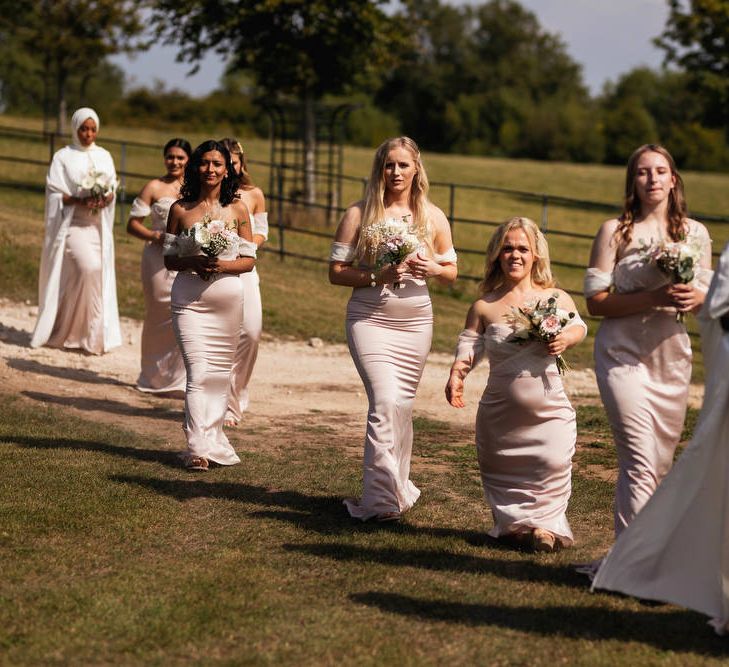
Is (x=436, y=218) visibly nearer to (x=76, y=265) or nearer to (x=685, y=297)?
(x=685, y=297)

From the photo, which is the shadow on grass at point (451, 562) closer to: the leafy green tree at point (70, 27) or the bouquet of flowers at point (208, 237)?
the bouquet of flowers at point (208, 237)

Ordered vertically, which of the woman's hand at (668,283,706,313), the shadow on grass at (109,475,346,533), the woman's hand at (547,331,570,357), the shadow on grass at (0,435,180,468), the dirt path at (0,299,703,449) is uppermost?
the woman's hand at (668,283,706,313)

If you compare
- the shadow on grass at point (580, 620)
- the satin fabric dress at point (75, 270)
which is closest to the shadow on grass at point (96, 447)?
the shadow on grass at point (580, 620)

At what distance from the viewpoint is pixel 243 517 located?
804 centimetres

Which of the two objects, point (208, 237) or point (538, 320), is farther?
point (208, 237)

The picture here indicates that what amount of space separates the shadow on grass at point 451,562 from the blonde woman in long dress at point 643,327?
418mm

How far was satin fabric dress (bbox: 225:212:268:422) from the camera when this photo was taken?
437 inches

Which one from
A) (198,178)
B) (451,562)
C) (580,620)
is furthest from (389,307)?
(580,620)

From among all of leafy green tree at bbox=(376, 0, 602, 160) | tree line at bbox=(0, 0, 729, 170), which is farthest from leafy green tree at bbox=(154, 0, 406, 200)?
leafy green tree at bbox=(376, 0, 602, 160)

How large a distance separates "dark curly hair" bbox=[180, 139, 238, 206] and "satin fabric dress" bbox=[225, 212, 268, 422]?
129 cm

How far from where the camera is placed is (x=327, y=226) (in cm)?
2814

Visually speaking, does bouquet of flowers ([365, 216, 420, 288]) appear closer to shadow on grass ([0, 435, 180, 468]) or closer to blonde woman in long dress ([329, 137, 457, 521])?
blonde woman in long dress ([329, 137, 457, 521])

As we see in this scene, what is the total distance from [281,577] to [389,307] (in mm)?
2036

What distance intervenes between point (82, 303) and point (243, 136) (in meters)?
52.6
